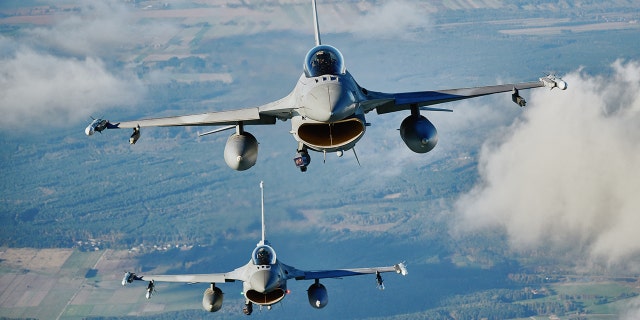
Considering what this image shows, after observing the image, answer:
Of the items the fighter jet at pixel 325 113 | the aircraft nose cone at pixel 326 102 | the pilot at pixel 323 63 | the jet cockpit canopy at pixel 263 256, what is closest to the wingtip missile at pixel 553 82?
the fighter jet at pixel 325 113

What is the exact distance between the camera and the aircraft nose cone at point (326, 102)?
20250 millimetres

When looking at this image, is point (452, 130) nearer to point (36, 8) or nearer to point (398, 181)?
point (398, 181)

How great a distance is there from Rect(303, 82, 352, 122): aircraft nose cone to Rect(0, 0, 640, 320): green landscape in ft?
264

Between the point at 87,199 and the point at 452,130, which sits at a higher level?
the point at 452,130

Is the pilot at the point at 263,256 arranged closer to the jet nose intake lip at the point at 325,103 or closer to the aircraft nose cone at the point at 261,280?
the aircraft nose cone at the point at 261,280

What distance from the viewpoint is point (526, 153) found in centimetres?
15838

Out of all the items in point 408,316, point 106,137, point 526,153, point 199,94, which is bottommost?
point 408,316

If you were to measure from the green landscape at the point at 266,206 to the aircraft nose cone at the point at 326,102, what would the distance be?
80.4 metres

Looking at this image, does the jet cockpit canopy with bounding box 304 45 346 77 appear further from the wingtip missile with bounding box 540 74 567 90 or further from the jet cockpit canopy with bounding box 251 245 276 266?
the jet cockpit canopy with bounding box 251 245 276 266

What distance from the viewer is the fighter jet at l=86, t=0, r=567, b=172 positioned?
2083 centimetres

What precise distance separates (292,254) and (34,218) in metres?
48.9

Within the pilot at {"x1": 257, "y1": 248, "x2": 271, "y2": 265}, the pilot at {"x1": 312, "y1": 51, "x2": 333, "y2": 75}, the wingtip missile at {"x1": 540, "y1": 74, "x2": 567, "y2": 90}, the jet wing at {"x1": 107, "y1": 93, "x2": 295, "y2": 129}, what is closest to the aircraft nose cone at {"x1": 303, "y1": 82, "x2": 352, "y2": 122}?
the pilot at {"x1": 312, "y1": 51, "x2": 333, "y2": 75}

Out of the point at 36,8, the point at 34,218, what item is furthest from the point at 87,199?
the point at 36,8

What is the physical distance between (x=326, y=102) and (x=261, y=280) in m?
12.6
